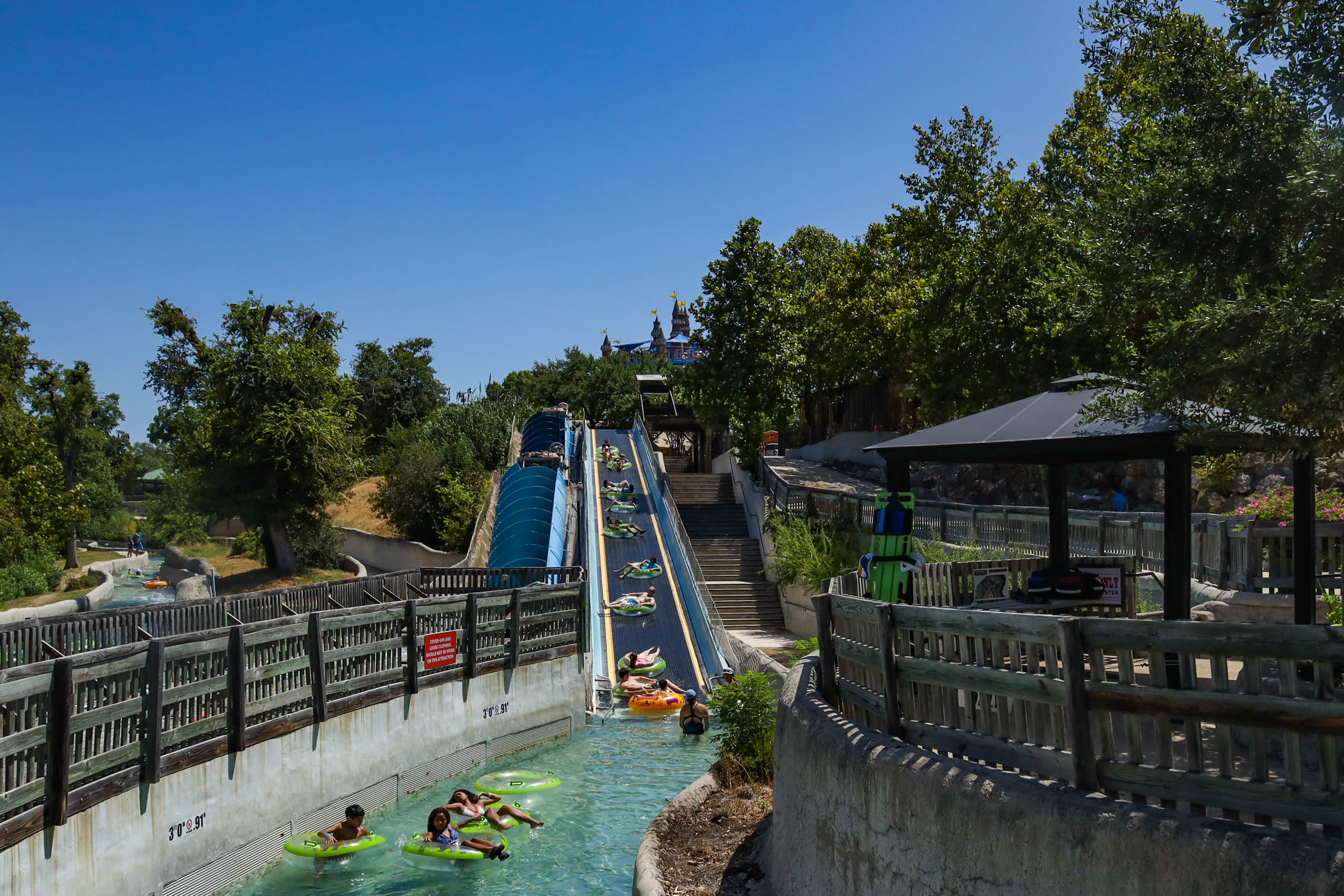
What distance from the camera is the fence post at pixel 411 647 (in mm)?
14234

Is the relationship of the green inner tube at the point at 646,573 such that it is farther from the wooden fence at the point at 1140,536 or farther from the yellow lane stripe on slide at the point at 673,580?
the wooden fence at the point at 1140,536

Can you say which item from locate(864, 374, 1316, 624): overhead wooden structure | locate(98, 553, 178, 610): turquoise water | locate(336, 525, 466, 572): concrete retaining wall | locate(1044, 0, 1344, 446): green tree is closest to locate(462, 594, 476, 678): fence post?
locate(864, 374, 1316, 624): overhead wooden structure

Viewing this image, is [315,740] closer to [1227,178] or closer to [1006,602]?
[1006,602]

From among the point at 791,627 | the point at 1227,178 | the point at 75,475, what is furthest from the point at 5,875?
the point at 75,475

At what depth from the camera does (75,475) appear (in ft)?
256

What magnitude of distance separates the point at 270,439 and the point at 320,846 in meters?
29.2

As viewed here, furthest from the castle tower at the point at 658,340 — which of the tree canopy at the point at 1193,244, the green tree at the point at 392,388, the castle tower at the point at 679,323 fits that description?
the tree canopy at the point at 1193,244

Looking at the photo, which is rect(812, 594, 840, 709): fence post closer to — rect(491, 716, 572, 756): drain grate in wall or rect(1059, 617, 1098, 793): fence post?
rect(1059, 617, 1098, 793): fence post

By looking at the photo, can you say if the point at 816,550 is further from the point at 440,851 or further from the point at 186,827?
the point at 186,827

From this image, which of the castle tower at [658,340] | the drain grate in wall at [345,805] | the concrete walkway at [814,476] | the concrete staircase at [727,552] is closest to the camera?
the drain grate in wall at [345,805]

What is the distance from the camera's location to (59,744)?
8312 mm

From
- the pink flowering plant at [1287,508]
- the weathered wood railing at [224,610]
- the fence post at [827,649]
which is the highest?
the pink flowering plant at [1287,508]

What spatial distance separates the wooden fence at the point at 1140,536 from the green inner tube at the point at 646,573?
429cm

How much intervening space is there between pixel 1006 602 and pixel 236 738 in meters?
7.97
